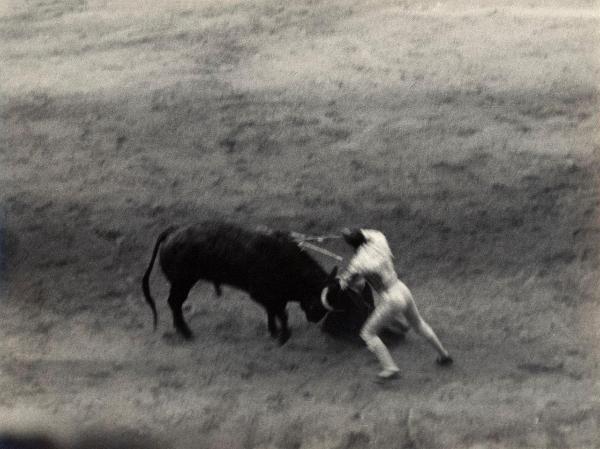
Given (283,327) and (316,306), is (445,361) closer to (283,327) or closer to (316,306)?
(316,306)

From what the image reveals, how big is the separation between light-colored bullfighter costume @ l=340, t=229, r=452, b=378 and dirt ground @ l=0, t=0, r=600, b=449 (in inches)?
3.4

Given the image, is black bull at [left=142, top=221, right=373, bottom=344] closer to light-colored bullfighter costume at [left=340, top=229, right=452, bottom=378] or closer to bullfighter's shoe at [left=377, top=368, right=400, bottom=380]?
light-colored bullfighter costume at [left=340, top=229, right=452, bottom=378]

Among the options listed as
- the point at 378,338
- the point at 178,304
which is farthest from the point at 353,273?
the point at 178,304

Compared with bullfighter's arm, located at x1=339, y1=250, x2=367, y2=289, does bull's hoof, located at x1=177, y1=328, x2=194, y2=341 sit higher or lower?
lower

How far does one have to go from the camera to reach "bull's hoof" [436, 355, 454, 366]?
3.35 metres

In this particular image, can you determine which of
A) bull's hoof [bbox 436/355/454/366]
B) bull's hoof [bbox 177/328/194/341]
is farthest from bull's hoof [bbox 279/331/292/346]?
bull's hoof [bbox 436/355/454/366]

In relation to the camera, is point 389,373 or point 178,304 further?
point 178,304

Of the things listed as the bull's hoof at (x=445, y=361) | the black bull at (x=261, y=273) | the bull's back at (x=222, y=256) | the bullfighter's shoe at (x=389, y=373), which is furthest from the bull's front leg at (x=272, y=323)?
the bull's hoof at (x=445, y=361)

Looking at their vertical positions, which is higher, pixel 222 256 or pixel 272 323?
Answer: pixel 222 256

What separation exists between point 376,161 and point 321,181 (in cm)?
25

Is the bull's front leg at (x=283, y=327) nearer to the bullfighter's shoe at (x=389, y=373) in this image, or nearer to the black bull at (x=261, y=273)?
the black bull at (x=261, y=273)

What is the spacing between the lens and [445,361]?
3357 mm

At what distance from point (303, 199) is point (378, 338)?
69cm

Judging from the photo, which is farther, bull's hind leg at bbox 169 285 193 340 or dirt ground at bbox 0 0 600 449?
bull's hind leg at bbox 169 285 193 340
